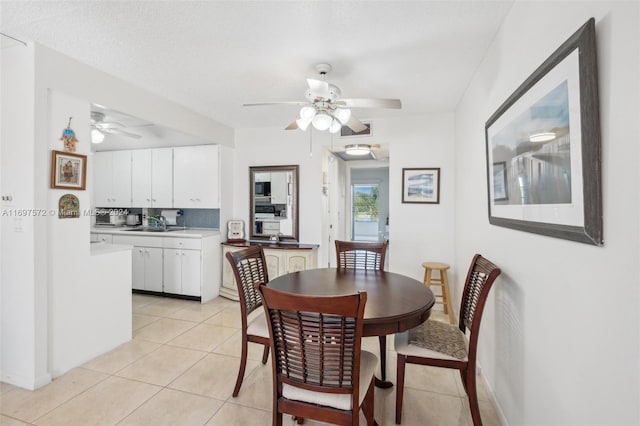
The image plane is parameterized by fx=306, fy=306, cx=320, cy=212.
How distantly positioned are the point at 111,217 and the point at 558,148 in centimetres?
595

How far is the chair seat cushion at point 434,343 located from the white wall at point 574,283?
280 millimetres

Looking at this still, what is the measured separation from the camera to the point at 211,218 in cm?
498

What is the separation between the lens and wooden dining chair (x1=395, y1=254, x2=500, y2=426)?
172 centimetres

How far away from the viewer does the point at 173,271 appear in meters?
4.25

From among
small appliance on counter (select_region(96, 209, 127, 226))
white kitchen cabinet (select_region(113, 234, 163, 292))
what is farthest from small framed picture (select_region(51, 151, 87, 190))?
small appliance on counter (select_region(96, 209, 127, 226))

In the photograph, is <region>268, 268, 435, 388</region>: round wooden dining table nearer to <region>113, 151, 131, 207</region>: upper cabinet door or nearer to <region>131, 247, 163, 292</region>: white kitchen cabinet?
<region>131, 247, 163, 292</region>: white kitchen cabinet

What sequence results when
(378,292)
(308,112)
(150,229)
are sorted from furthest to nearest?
(150,229) < (308,112) < (378,292)

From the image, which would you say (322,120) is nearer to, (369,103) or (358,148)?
(369,103)

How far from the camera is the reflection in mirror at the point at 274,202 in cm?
448

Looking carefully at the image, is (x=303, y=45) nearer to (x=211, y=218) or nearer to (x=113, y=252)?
(x=113, y=252)

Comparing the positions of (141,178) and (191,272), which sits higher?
(141,178)

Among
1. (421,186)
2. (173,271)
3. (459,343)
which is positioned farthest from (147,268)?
(459,343)

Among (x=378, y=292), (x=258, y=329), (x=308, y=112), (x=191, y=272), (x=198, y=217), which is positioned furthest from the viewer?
(x=198, y=217)

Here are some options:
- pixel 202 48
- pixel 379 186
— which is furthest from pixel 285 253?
pixel 379 186
